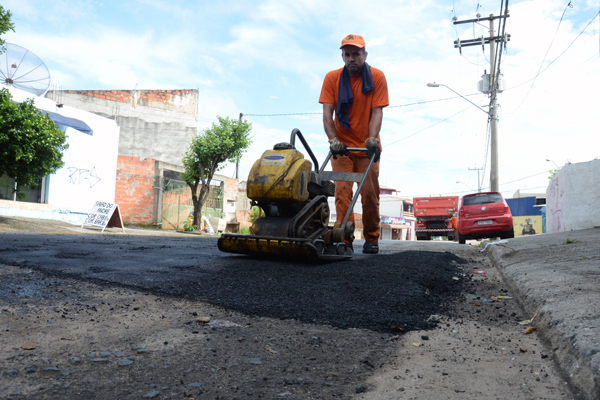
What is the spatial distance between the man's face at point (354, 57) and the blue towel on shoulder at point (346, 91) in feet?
0.28

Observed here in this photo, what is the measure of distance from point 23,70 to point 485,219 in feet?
61.9

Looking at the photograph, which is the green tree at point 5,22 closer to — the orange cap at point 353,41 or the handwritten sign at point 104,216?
the handwritten sign at point 104,216

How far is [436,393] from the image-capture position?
1.31 meters

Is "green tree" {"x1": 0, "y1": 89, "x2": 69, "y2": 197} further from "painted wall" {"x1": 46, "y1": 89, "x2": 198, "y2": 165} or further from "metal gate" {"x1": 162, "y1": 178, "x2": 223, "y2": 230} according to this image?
"painted wall" {"x1": 46, "y1": 89, "x2": 198, "y2": 165}

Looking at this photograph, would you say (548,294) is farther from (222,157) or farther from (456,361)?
(222,157)

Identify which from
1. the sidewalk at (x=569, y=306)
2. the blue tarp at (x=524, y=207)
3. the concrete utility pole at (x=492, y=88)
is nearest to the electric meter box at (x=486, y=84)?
the concrete utility pole at (x=492, y=88)

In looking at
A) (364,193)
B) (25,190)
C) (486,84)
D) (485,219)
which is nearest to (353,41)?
(364,193)

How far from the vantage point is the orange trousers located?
486 centimetres

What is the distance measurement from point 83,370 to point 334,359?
824 millimetres

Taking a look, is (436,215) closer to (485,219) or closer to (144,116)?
(485,219)

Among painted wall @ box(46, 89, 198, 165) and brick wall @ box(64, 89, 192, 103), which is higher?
brick wall @ box(64, 89, 192, 103)

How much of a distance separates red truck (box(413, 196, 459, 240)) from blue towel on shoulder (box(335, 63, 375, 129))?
18419 mm

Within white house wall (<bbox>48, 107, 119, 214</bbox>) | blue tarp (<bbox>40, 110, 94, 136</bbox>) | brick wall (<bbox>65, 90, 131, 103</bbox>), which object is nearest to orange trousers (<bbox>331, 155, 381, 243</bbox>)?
white house wall (<bbox>48, 107, 119, 214</bbox>)

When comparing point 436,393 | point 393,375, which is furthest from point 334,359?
point 436,393
